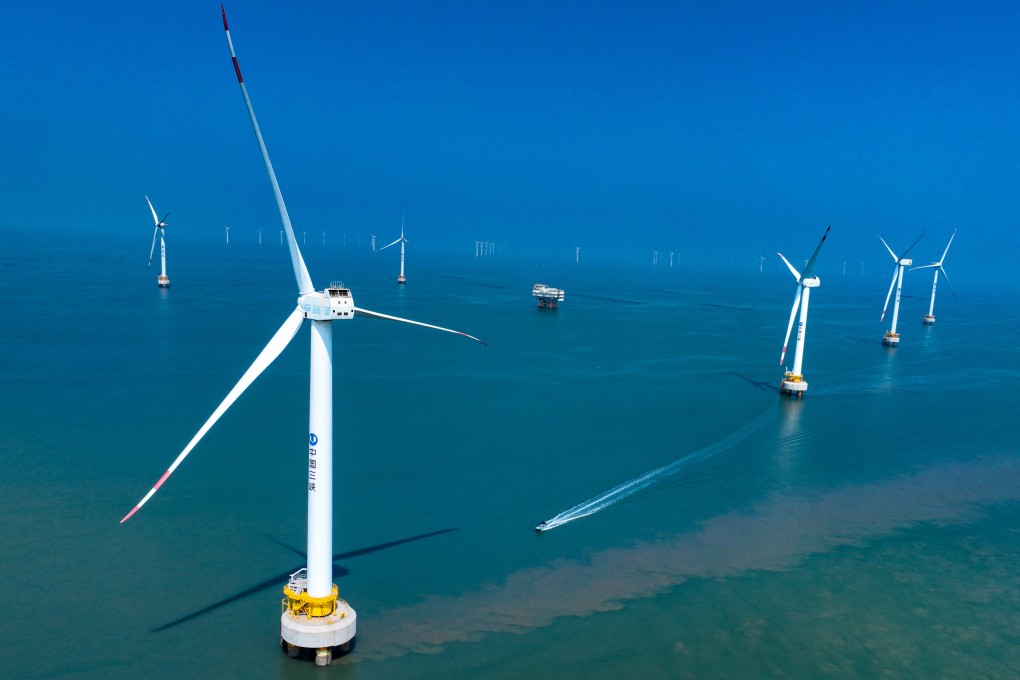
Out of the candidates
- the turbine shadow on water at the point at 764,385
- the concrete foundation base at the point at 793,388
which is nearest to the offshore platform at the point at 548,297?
the turbine shadow on water at the point at 764,385

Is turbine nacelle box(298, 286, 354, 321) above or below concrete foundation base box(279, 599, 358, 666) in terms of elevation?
above

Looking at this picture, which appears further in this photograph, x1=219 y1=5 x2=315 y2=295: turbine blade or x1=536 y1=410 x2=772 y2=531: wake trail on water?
x1=536 y1=410 x2=772 y2=531: wake trail on water

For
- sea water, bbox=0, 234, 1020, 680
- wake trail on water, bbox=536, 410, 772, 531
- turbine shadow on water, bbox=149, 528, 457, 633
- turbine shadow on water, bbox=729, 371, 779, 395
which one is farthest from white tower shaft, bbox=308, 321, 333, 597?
turbine shadow on water, bbox=729, 371, 779, 395

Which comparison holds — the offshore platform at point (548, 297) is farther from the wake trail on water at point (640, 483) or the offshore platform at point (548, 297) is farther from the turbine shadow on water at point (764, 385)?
the wake trail on water at point (640, 483)

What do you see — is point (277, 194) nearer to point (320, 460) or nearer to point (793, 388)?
point (320, 460)

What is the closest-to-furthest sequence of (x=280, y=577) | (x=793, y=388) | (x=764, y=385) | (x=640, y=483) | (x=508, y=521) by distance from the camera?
(x=280, y=577)
(x=508, y=521)
(x=640, y=483)
(x=793, y=388)
(x=764, y=385)

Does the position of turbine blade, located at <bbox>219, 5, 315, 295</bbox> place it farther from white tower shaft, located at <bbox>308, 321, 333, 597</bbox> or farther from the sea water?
the sea water

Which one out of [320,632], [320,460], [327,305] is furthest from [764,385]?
[327,305]
